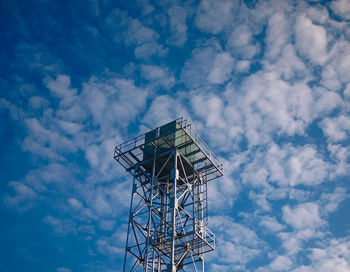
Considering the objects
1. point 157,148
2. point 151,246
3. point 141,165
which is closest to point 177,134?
point 157,148

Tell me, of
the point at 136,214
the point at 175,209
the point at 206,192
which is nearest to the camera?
the point at 175,209

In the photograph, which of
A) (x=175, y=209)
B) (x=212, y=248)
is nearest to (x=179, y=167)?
(x=175, y=209)

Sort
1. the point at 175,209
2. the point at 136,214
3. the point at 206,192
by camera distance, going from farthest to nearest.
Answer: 1. the point at 206,192
2. the point at 136,214
3. the point at 175,209

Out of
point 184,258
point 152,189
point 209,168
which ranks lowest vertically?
point 184,258

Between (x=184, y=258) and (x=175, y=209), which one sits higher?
(x=175, y=209)

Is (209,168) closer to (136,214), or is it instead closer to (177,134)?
(177,134)

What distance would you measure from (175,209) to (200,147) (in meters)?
6.57

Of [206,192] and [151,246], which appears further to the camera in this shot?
[206,192]

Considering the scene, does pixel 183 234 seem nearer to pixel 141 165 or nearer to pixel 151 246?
pixel 151 246

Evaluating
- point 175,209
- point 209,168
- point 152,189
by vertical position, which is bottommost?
point 175,209

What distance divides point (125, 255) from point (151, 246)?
7.51ft

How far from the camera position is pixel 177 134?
38.5 meters

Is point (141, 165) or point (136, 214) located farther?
point (141, 165)

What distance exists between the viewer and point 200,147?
3844 centimetres
